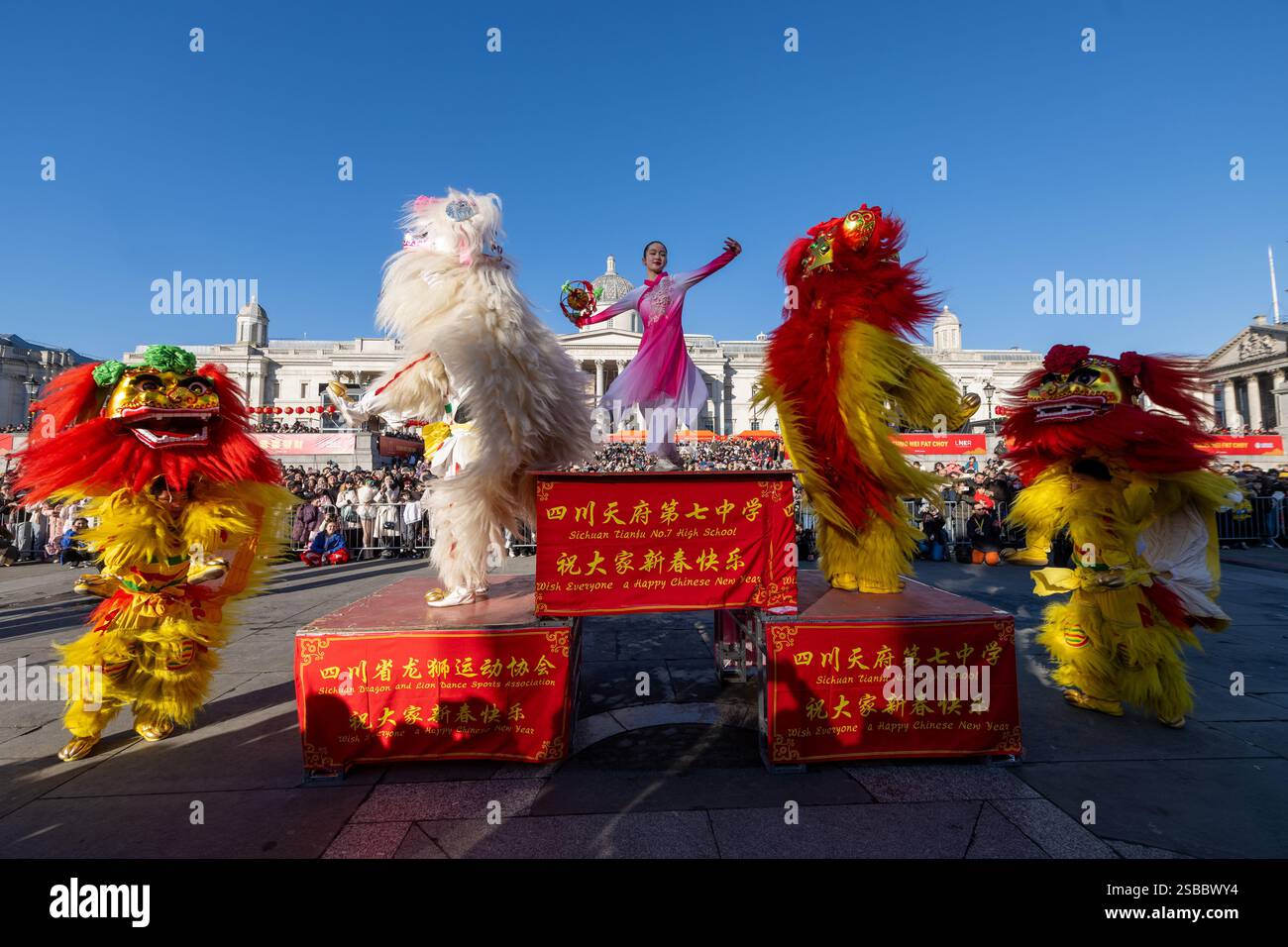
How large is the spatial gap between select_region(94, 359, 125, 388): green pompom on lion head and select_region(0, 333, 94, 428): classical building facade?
60.1 meters

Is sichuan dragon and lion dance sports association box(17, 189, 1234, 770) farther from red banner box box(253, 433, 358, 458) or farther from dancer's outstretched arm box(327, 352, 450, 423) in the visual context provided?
red banner box box(253, 433, 358, 458)

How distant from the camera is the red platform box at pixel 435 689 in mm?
2805

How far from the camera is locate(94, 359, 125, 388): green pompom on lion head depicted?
127 inches

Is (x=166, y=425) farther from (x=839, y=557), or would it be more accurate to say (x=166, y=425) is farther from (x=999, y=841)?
(x=999, y=841)

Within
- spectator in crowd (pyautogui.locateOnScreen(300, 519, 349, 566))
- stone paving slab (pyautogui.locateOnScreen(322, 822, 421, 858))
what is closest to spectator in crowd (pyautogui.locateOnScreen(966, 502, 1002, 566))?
stone paving slab (pyautogui.locateOnScreen(322, 822, 421, 858))

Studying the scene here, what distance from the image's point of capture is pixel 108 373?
323cm

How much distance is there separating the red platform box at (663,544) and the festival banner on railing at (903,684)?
30cm

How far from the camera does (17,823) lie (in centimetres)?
246

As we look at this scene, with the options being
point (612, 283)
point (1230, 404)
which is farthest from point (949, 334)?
point (612, 283)

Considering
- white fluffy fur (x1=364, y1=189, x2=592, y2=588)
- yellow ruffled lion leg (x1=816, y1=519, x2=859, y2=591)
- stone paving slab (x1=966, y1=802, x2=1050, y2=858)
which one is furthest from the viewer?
yellow ruffled lion leg (x1=816, y1=519, x2=859, y2=591)

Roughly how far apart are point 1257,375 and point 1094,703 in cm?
5689
